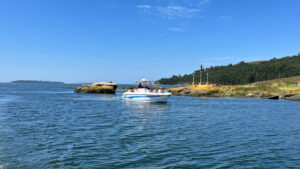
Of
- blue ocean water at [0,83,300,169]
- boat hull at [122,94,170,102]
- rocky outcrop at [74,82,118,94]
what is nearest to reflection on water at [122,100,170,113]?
boat hull at [122,94,170,102]

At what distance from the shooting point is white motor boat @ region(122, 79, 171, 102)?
45600 millimetres

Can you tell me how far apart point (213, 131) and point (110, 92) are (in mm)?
71357

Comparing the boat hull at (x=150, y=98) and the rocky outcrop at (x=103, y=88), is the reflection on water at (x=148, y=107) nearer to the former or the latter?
the boat hull at (x=150, y=98)

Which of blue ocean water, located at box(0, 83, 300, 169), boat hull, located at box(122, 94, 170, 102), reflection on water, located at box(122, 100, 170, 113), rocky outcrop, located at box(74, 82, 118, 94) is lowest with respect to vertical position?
blue ocean water, located at box(0, 83, 300, 169)

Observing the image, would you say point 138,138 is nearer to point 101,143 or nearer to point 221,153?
point 101,143

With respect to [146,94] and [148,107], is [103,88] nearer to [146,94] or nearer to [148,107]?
[146,94]

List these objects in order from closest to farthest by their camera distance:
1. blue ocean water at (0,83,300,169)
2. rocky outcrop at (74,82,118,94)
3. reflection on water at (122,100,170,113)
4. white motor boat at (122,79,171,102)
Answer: blue ocean water at (0,83,300,169) → reflection on water at (122,100,170,113) → white motor boat at (122,79,171,102) → rocky outcrop at (74,82,118,94)

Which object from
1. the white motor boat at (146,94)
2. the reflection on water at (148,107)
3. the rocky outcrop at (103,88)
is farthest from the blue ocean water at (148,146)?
the rocky outcrop at (103,88)

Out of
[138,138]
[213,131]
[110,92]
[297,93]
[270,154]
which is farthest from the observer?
[110,92]

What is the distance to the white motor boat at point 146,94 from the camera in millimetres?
45600

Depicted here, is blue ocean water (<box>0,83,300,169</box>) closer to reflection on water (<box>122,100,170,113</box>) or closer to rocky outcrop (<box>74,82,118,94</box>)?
reflection on water (<box>122,100,170,113</box>)

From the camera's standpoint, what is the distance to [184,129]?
772 inches

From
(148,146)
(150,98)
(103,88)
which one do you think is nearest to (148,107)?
(150,98)

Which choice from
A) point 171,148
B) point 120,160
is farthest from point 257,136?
point 120,160
